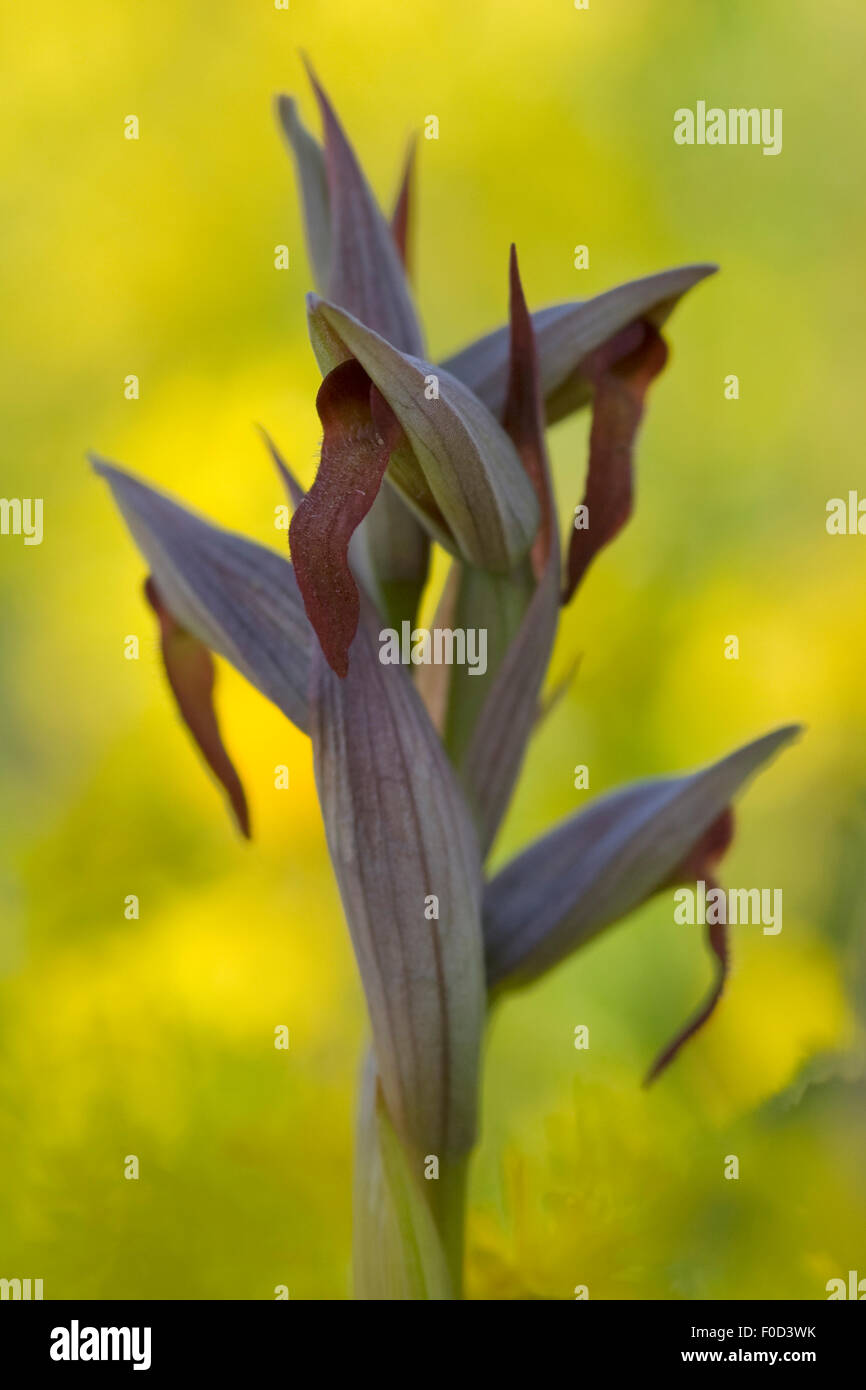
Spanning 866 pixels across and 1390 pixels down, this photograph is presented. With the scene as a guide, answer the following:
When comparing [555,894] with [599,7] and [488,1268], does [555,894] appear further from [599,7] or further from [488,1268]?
[599,7]

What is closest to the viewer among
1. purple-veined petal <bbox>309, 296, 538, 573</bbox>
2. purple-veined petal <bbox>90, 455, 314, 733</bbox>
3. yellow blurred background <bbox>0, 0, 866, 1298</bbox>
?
purple-veined petal <bbox>309, 296, 538, 573</bbox>

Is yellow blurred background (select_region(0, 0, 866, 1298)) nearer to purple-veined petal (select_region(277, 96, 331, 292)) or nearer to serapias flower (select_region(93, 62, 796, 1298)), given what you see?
serapias flower (select_region(93, 62, 796, 1298))

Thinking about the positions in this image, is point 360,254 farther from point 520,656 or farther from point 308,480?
point 308,480

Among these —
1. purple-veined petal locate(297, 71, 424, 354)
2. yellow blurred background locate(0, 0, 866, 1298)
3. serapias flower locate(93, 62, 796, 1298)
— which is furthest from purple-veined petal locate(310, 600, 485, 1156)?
yellow blurred background locate(0, 0, 866, 1298)

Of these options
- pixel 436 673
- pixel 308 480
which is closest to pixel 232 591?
pixel 436 673

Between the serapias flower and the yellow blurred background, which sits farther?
the yellow blurred background

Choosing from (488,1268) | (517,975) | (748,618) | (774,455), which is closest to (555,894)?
(517,975)
